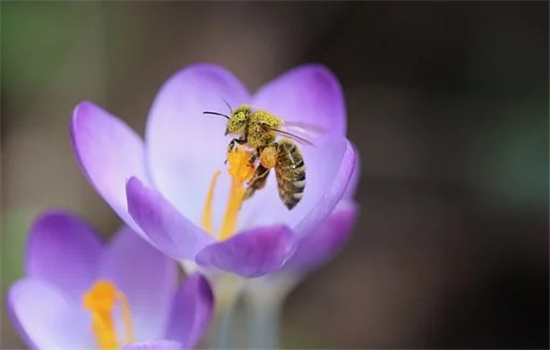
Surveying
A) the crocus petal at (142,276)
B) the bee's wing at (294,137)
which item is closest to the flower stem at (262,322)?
the crocus petal at (142,276)

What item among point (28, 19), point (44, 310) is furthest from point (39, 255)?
point (28, 19)

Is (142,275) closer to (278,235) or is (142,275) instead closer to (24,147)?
(278,235)

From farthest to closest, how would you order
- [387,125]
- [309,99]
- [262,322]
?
[387,125], [262,322], [309,99]

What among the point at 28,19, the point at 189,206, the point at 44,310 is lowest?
the point at 44,310

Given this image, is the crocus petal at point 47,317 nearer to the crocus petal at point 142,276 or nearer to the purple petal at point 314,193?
the crocus petal at point 142,276

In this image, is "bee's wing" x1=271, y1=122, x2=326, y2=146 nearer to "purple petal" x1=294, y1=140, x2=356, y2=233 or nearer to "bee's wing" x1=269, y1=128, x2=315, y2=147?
"bee's wing" x1=269, y1=128, x2=315, y2=147


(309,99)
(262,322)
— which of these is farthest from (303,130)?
(262,322)

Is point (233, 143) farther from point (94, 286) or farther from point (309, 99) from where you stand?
point (94, 286)

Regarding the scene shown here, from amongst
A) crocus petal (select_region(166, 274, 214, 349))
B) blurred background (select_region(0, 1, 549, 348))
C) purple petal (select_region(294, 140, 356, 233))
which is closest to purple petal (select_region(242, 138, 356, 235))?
purple petal (select_region(294, 140, 356, 233))
